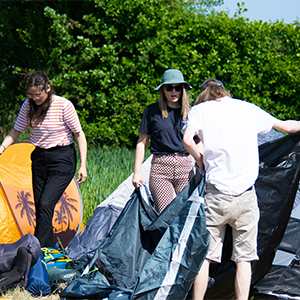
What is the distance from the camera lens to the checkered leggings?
281cm

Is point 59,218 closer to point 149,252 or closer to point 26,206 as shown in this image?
point 26,206

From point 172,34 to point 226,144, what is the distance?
502 cm

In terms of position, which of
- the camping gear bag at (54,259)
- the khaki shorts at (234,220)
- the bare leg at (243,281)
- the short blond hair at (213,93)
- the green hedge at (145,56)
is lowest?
the camping gear bag at (54,259)

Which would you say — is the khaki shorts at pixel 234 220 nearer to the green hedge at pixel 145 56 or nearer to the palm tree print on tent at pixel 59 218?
the palm tree print on tent at pixel 59 218

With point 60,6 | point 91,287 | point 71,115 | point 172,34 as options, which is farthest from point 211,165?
point 60,6

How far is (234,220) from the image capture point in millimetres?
2188

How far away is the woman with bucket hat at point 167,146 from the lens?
281 cm

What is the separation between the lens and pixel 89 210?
4.16 meters

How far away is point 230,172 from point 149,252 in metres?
0.96

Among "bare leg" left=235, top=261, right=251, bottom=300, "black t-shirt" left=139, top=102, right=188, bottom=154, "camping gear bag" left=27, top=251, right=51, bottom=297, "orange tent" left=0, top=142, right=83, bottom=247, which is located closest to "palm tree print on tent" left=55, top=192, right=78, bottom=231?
"orange tent" left=0, top=142, right=83, bottom=247

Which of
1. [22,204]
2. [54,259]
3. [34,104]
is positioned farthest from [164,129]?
[22,204]

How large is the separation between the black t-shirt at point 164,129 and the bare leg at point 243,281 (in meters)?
1.01

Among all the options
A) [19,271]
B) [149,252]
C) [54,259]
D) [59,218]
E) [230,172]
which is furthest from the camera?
[59,218]

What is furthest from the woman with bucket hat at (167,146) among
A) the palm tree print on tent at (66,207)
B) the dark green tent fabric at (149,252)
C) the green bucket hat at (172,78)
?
the palm tree print on tent at (66,207)
